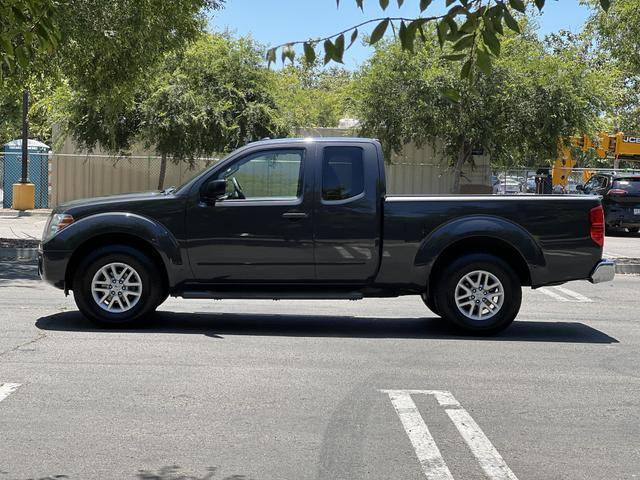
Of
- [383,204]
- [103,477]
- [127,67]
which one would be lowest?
[103,477]

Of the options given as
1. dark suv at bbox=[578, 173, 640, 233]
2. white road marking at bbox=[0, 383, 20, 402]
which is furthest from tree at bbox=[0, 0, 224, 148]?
dark suv at bbox=[578, 173, 640, 233]

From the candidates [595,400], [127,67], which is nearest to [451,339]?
[595,400]

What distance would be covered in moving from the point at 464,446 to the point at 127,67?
12892 mm

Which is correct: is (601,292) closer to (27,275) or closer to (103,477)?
(27,275)

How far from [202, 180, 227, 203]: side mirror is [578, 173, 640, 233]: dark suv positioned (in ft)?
59.5

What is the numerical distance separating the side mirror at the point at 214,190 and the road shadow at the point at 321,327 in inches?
53.9

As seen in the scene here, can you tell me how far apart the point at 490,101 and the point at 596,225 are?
1835 centimetres

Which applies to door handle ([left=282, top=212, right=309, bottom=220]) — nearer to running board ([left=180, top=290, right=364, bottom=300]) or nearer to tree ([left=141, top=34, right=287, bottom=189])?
running board ([left=180, top=290, right=364, bottom=300])

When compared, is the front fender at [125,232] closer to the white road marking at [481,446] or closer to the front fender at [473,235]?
the front fender at [473,235]

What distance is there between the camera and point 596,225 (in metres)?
9.11

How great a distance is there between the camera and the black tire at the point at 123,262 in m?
8.96

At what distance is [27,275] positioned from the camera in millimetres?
14008

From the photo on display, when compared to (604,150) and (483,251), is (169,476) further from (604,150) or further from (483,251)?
(604,150)

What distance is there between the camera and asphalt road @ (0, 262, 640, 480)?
5.12m
